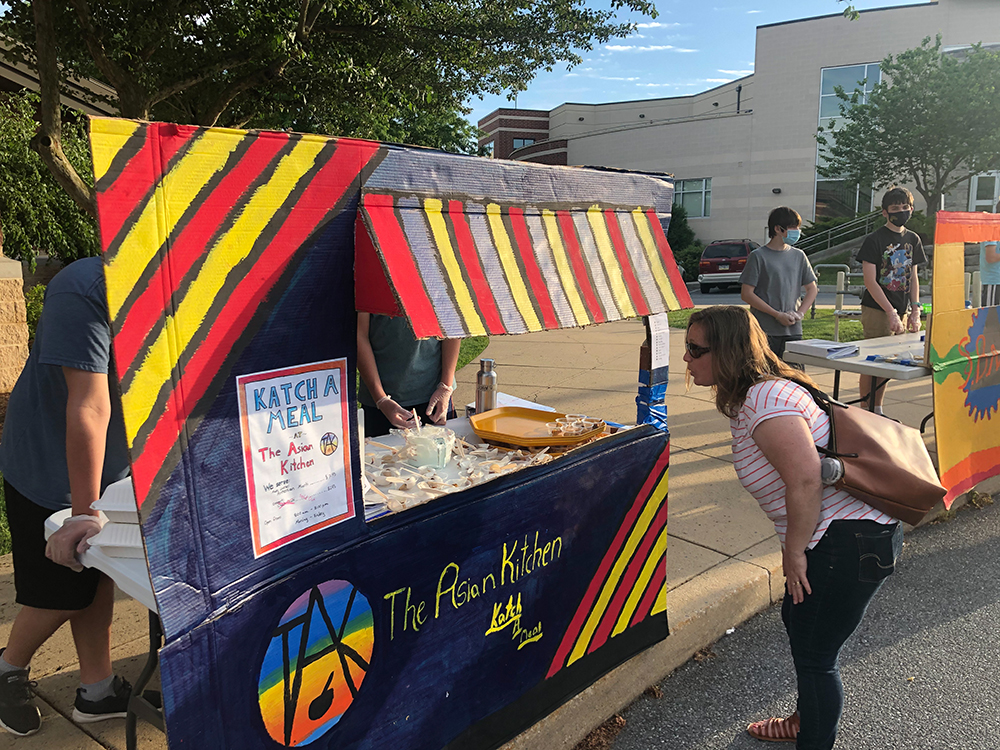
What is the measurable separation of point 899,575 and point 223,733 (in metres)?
3.99

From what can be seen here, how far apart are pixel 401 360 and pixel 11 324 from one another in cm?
505

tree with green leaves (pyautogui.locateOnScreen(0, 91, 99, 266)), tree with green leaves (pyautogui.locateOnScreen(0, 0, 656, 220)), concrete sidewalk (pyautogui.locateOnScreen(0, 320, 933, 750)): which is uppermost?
tree with green leaves (pyautogui.locateOnScreen(0, 0, 656, 220))

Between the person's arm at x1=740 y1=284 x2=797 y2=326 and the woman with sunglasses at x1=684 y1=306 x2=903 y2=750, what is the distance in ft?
11.4

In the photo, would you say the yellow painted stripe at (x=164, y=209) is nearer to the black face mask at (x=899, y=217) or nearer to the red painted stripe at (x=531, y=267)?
the red painted stripe at (x=531, y=267)

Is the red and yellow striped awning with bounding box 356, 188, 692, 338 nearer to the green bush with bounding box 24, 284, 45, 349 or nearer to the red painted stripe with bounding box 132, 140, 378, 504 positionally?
the red painted stripe with bounding box 132, 140, 378, 504

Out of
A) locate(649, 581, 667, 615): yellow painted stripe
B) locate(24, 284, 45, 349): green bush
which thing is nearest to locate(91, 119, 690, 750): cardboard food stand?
locate(649, 581, 667, 615): yellow painted stripe

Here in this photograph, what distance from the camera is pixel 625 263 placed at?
9.19 feet

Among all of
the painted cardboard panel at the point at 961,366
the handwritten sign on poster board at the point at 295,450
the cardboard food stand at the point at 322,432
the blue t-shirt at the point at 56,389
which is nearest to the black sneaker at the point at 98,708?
the blue t-shirt at the point at 56,389

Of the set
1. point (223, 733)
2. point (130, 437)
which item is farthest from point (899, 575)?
point (130, 437)

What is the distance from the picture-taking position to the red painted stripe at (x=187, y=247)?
154cm

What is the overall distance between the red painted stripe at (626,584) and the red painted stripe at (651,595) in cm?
12

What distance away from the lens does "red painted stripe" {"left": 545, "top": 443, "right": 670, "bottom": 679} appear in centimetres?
279

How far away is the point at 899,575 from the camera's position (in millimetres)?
4297

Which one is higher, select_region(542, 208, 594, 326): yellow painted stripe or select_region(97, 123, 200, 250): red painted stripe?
select_region(97, 123, 200, 250): red painted stripe
